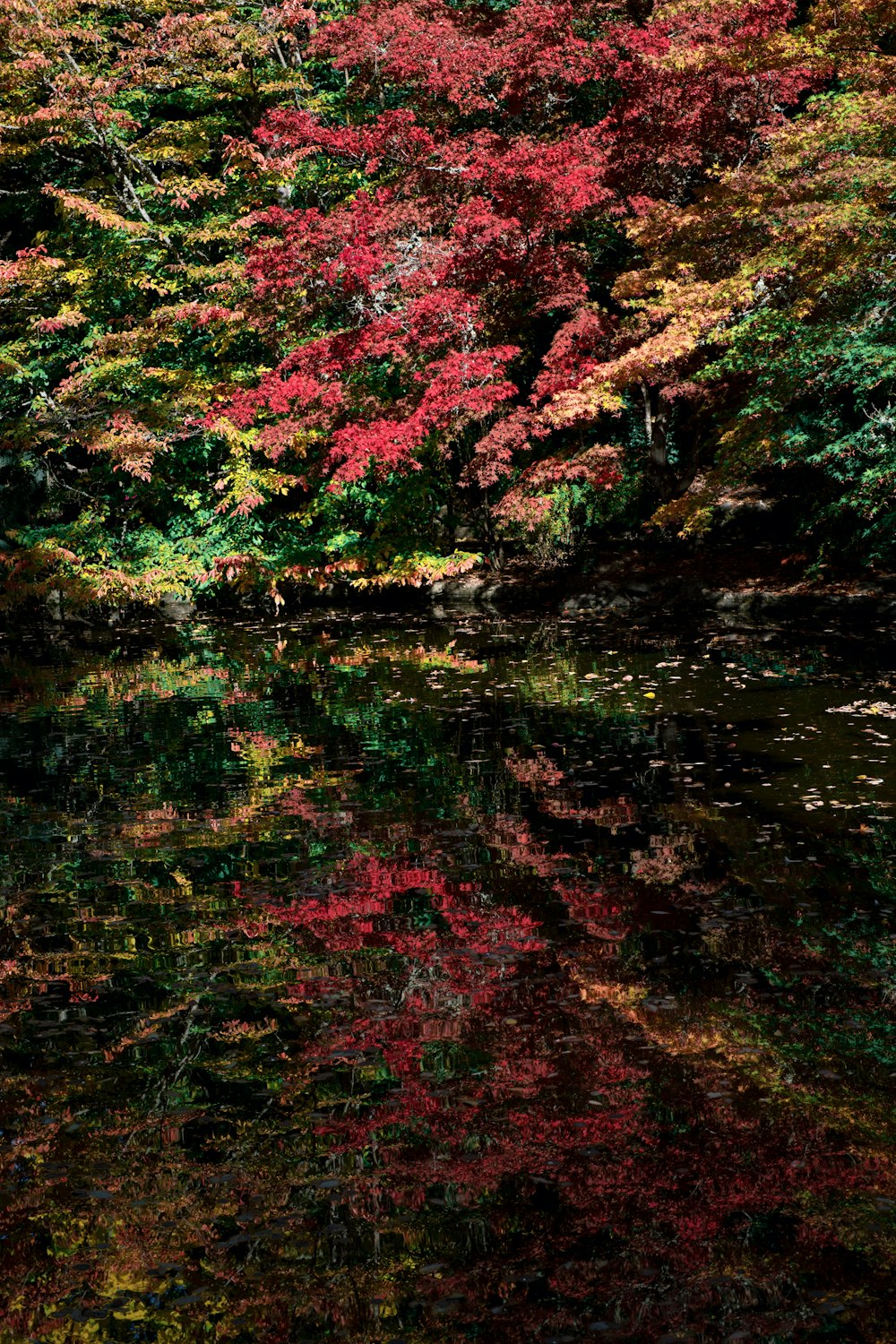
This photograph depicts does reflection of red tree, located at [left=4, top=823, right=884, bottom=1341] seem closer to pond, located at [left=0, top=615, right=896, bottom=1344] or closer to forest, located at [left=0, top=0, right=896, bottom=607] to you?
pond, located at [left=0, top=615, right=896, bottom=1344]

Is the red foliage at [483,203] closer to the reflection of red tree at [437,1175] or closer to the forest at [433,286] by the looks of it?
the forest at [433,286]

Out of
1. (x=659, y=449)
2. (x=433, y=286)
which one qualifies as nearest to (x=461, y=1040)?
(x=433, y=286)

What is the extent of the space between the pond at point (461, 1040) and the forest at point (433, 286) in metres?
8.04

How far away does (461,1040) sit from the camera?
4.95 m

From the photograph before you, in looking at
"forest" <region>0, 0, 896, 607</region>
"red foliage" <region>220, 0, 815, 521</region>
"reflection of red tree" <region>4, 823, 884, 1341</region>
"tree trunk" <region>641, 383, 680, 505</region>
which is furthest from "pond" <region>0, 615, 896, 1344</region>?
"red foliage" <region>220, 0, 815, 521</region>

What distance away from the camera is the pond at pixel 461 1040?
3529 mm

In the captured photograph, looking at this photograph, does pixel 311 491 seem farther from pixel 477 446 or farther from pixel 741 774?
pixel 741 774

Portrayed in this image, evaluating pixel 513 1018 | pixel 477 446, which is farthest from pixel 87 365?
pixel 513 1018

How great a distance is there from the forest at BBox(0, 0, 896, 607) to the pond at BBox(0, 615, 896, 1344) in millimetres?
8036

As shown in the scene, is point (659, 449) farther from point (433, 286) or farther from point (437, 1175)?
point (437, 1175)

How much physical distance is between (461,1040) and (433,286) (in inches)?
668

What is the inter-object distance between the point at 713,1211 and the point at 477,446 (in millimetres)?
17335

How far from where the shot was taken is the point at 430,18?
2194 centimetres

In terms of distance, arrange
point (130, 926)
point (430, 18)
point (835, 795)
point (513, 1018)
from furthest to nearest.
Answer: point (430, 18) → point (835, 795) → point (130, 926) → point (513, 1018)
